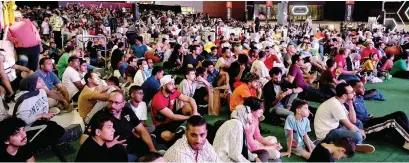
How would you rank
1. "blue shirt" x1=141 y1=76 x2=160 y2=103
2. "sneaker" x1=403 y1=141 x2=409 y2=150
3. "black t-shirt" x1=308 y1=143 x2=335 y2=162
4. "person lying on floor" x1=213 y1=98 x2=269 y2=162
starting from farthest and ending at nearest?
"blue shirt" x1=141 y1=76 x2=160 y2=103
"sneaker" x1=403 y1=141 x2=409 y2=150
"person lying on floor" x1=213 y1=98 x2=269 y2=162
"black t-shirt" x1=308 y1=143 x2=335 y2=162

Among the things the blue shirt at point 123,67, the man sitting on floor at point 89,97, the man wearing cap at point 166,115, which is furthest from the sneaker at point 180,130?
the blue shirt at point 123,67

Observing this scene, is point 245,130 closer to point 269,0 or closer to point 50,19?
point 50,19

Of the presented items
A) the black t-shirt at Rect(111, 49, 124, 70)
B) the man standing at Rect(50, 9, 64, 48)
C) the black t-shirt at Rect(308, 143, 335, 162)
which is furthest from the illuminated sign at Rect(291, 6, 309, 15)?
the black t-shirt at Rect(308, 143, 335, 162)

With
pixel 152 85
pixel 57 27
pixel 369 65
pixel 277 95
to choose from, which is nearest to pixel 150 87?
pixel 152 85

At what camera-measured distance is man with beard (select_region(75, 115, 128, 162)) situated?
318 centimetres

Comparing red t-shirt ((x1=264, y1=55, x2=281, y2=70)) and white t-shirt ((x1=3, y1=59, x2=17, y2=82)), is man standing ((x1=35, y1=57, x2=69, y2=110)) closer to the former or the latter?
white t-shirt ((x1=3, y1=59, x2=17, y2=82))

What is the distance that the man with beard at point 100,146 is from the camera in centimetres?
318

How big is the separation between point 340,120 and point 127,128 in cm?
241

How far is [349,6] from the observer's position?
89.0 feet

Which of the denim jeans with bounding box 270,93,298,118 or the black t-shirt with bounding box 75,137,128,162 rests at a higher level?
the black t-shirt with bounding box 75,137,128,162

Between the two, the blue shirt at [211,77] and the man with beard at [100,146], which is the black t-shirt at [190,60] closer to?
the blue shirt at [211,77]

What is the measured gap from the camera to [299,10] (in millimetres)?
30516

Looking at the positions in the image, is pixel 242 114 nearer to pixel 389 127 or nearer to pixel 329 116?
pixel 329 116

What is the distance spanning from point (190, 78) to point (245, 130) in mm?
2179
